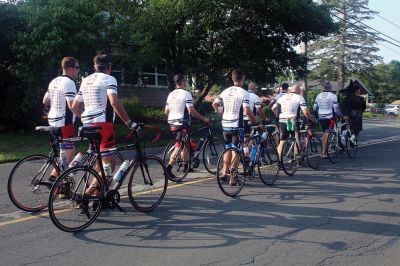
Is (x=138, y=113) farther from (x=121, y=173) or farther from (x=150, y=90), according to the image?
(x=121, y=173)

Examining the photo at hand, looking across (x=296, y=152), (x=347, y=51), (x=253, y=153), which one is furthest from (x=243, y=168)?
(x=347, y=51)

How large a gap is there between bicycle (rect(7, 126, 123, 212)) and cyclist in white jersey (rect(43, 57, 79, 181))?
0.32 m

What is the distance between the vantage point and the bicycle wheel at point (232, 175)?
715 cm

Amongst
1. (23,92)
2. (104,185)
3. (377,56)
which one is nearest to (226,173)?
(104,185)

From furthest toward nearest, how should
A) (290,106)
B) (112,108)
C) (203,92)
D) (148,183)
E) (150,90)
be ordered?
(150,90), (203,92), (290,106), (148,183), (112,108)

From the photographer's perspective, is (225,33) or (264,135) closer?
(264,135)

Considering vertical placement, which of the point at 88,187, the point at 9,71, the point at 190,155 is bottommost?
the point at 88,187

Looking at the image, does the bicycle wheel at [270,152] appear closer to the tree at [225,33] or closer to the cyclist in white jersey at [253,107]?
the cyclist in white jersey at [253,107]

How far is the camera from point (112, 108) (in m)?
6.08

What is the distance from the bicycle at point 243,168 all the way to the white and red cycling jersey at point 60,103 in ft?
8.23

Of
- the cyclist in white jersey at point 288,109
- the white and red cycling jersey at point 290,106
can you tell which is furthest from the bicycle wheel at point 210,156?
the white and red cycling jersey at point 290,106

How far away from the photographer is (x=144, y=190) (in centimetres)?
630

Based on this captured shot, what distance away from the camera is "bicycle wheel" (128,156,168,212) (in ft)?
20.0

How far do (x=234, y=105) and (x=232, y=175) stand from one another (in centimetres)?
130
